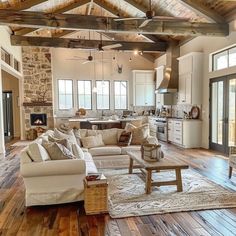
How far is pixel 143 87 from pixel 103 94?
1.92m

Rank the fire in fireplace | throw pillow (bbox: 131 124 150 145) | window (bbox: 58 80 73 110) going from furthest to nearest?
window (bbox: 58 80 73 110)
the fire in fireplace
throw pillow (bbox: 131 124 150 145)

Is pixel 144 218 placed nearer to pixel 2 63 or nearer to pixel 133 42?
pixel 2 63

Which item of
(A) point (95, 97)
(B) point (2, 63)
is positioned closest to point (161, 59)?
(A) point (95, 97)

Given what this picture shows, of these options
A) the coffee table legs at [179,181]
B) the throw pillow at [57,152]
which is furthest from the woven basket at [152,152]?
the throw pillow at [57,152]

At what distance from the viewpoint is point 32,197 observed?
3.38m

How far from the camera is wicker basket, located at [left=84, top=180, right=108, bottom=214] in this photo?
3.15 meters

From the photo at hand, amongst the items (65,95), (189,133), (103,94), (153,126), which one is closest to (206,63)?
(189,133)

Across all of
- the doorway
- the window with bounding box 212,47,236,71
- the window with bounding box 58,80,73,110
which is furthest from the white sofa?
the doorway

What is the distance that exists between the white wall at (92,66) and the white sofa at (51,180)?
8.35 meters

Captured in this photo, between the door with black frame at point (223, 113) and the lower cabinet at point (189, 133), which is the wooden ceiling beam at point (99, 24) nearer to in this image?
the door with black frame at point (223, 113)

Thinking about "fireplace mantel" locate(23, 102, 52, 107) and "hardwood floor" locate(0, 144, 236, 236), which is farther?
"fireplace mantel" locate(23, 102, 52, 107)

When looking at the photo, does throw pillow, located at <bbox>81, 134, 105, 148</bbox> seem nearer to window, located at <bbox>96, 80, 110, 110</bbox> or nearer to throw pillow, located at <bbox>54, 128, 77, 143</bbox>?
throw pillow, located at <bbox>54, 128, 77, 143</bbox>

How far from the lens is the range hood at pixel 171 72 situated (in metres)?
9.15

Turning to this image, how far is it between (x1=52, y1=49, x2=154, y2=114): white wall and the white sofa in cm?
835
